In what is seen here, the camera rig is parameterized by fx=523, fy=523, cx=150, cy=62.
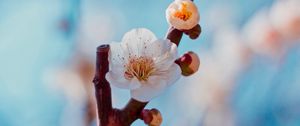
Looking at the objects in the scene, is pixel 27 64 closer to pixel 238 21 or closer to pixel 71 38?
pixel 71 38

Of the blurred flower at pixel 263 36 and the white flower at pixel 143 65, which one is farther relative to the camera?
the blurred flower at pixel 263 36

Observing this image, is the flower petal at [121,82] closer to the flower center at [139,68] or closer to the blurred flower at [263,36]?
the flower center at [139,68]

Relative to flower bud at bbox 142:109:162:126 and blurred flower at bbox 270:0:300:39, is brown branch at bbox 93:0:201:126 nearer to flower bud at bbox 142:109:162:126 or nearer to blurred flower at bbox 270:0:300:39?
flower bud at bbox 142:109:162:126

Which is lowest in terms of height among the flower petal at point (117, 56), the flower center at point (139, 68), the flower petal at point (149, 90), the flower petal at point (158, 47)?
the flower petal at point (149, 90)

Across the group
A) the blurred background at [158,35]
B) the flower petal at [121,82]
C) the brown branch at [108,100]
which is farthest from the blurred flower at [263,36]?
the flower petal at [121,82]

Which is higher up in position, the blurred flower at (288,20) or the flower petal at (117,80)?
Result: the blurred flower at (288,20)

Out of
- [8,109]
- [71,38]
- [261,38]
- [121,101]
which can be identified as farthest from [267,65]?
[8,109]

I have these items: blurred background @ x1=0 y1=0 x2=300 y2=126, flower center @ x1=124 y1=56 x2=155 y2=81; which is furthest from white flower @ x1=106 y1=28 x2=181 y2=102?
blurred background @ x1=0 y1=0 x2=300 y2=126

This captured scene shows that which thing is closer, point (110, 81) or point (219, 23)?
point (110, 81)
